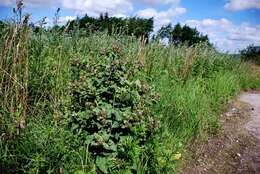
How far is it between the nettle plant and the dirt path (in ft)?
3.89

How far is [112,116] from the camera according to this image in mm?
3773

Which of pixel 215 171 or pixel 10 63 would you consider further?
pixel 215 171

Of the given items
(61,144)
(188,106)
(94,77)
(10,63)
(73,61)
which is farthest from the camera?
(188,106)

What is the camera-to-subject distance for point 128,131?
12.6 ft

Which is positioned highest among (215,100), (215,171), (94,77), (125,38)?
(125,38)

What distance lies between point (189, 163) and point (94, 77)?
1.77 metres

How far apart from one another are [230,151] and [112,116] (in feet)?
9.03

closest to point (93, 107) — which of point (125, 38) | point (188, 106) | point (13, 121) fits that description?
point (13, 121)

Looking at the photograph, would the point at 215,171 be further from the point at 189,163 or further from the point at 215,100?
the point at 215,100

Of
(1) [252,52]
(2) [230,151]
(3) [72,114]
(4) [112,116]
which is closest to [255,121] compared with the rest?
(2) [230,151]

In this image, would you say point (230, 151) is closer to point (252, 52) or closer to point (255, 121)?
point (255, 121)

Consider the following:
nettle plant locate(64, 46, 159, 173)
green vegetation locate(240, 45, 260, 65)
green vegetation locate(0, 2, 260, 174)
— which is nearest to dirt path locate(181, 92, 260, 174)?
green vegetation locate(0, 2, 260, 174)

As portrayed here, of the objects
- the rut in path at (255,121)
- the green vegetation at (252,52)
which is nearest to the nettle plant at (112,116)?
the rut in path at (255,121)

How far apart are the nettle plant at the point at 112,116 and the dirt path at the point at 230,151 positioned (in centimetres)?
118
